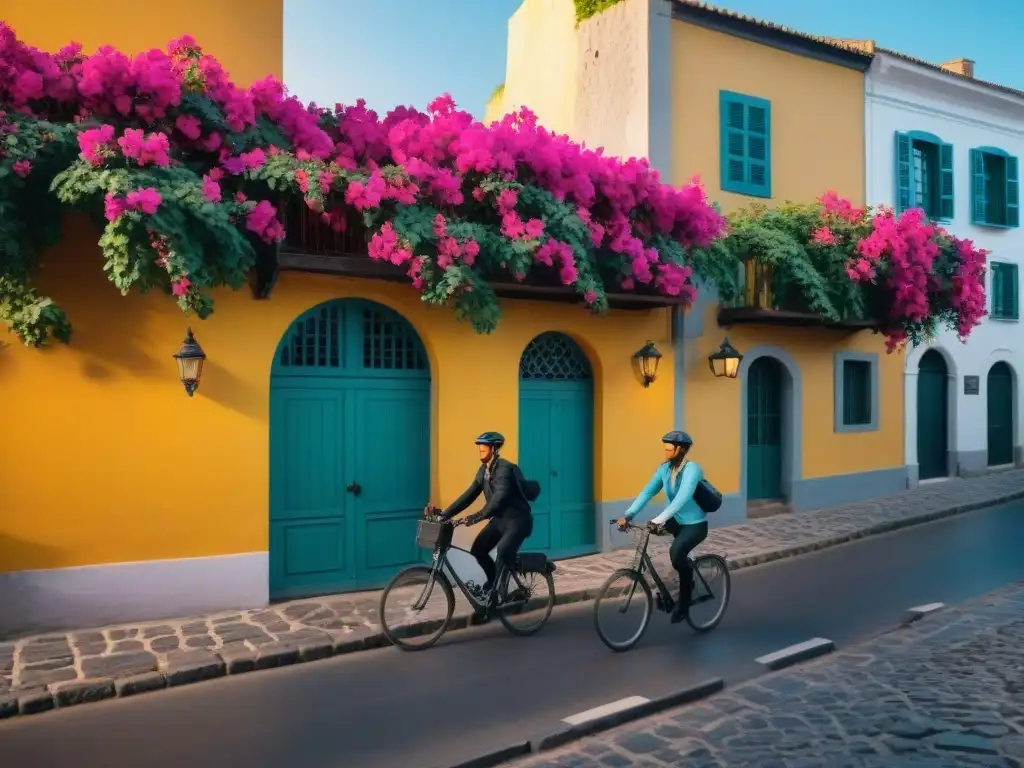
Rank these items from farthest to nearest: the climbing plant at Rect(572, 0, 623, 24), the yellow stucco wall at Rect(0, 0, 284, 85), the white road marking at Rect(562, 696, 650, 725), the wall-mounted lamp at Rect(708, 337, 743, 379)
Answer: the climbing plant at Rect(572, 0, 623, 24) < the wall-mounted lamp at Rect(708, 337, 743, 379) < the yellow stucco wall at Rect(0, 0, 284, 85) < the white road marking at Rect(562, 696, 650, 725)

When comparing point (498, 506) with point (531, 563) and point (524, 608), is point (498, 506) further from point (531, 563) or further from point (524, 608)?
point (524, 608)

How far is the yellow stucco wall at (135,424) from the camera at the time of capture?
25.3 feet

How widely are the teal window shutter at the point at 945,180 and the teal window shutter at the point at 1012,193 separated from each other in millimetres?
2185

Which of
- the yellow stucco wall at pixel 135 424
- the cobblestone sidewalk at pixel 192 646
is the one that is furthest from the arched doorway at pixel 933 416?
the yellow stucco wall at pixel 135 424

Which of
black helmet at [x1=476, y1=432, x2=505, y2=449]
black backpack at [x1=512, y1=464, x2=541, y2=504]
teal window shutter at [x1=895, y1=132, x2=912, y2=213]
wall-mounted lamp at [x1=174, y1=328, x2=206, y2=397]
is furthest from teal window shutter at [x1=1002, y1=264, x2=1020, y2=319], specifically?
wall-mounted lamp at [x1=174, y1=328, x2=206, y2=397]

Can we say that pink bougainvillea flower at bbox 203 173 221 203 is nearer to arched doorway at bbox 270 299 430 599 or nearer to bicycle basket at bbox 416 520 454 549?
arched doorway at bbox 270 299 430 599

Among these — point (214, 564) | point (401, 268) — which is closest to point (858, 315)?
point (401, 268)

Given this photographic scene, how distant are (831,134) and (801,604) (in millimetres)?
9509

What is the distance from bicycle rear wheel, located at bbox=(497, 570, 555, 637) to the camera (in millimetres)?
7648

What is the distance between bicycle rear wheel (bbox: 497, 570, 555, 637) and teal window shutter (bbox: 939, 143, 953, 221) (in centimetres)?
1340

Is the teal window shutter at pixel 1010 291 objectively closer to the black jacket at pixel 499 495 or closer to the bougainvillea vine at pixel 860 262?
the bougainvillea vine at pixel 860 262

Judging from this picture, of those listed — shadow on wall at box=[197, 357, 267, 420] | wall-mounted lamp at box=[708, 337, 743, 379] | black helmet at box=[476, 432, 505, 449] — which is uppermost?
wall-mounted lamp at box=[708, 337, 743, 379]

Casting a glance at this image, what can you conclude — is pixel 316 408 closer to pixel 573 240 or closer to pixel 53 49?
pixel 573 240

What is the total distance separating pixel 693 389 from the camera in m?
12.8
